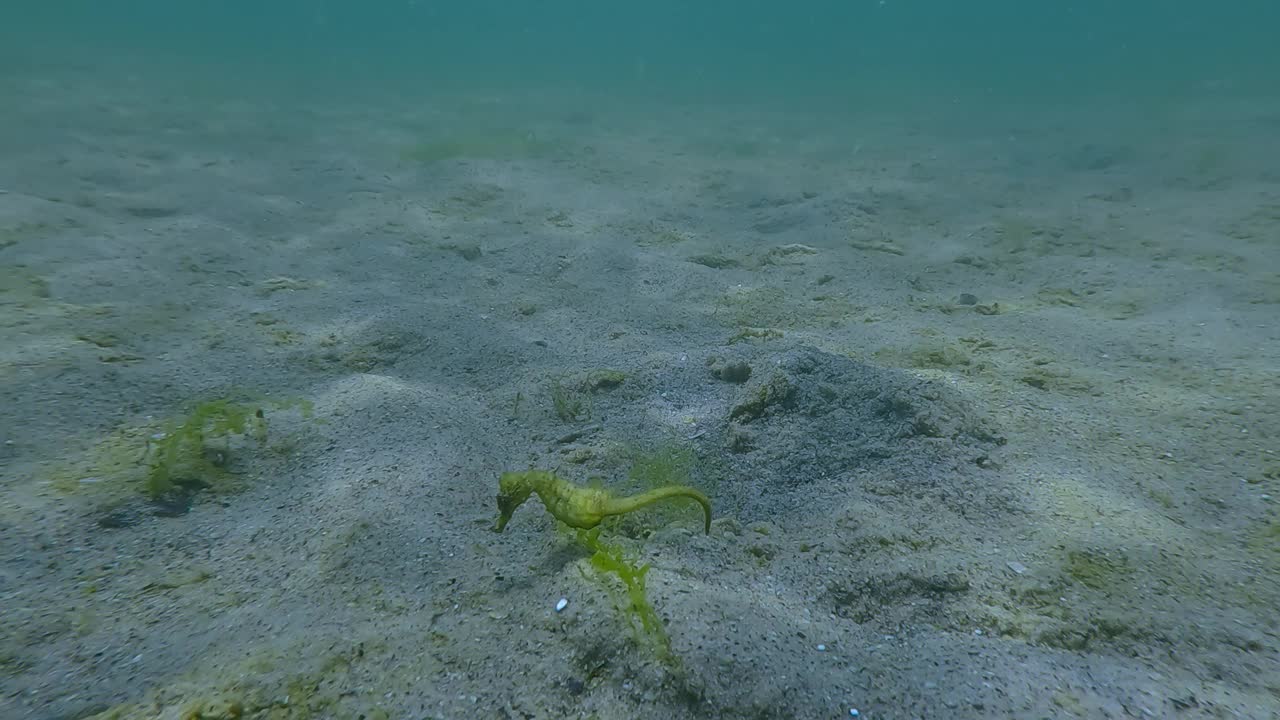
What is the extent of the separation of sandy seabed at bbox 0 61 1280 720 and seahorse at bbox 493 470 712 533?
0.17 metres

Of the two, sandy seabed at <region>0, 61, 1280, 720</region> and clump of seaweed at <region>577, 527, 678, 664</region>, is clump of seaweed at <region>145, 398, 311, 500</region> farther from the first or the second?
clump of seaweed at <region>577, 527, 678, 664</region>

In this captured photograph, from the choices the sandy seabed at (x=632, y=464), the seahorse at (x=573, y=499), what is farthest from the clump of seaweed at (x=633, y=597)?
the seahorse at (x=573, y=499)

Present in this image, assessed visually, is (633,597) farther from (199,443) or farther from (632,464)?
(199,443)

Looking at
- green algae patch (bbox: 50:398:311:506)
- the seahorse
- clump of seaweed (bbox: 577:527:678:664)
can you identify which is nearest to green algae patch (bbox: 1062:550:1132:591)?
the seahorse

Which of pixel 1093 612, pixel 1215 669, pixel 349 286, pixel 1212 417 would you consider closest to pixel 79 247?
pixel 349 286

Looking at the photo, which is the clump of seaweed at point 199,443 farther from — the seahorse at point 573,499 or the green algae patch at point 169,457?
the seahorse at point 573,499

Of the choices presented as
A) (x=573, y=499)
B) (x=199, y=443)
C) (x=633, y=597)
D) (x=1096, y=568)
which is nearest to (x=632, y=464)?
(x=573, y=499)

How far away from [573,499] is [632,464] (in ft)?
2.69

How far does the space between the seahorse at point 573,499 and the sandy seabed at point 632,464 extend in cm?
17

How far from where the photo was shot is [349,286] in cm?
567

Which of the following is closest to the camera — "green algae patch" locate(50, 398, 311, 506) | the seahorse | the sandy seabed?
the sandy seabed

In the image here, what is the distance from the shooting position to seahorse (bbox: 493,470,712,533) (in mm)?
2297

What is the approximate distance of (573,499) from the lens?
95.3 inches

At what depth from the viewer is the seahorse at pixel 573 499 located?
2297 mm
